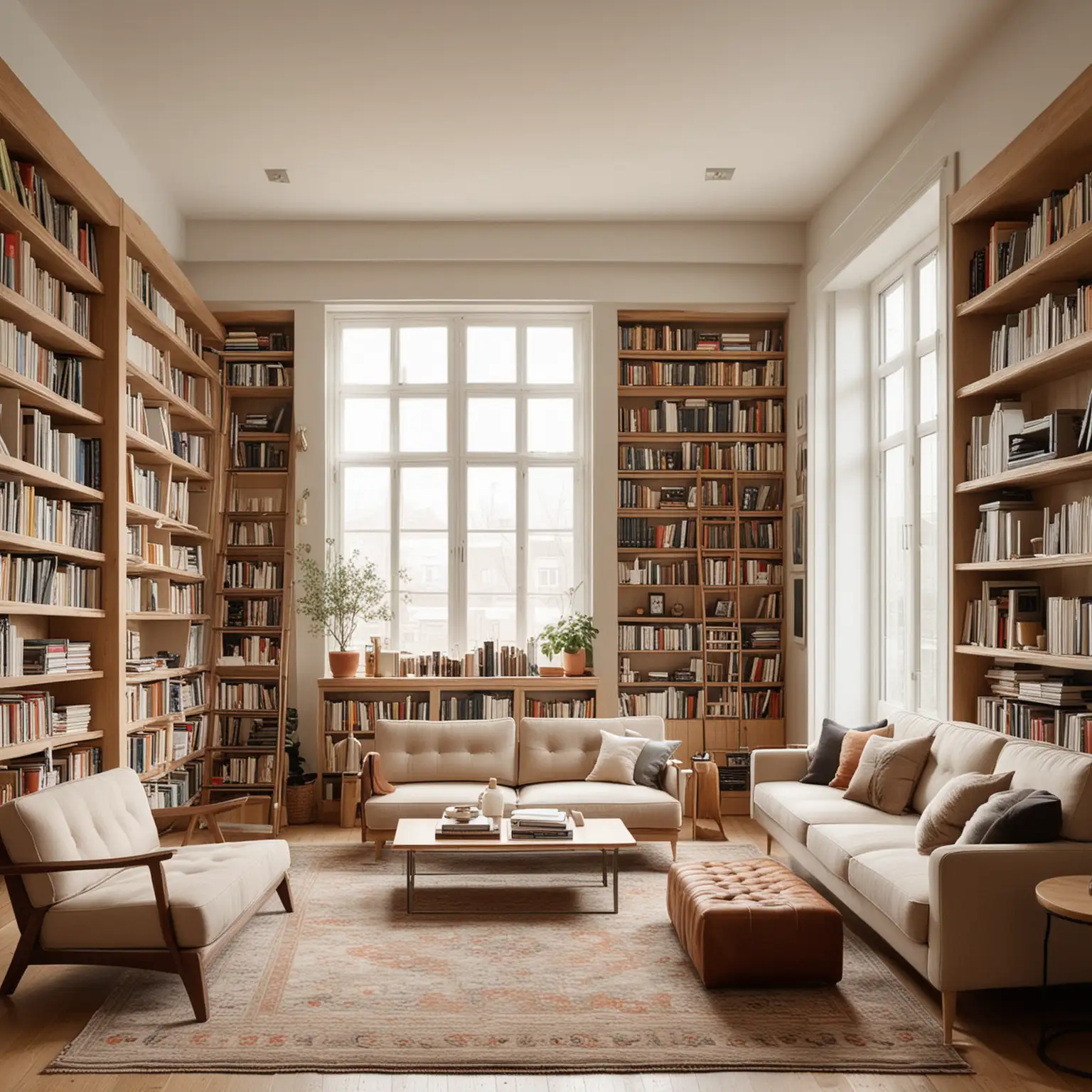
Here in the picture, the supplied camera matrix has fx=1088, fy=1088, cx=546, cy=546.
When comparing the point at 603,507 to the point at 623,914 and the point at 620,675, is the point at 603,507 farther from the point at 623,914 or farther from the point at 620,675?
the point at 623,914

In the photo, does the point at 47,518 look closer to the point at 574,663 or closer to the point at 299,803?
the point at 299,803

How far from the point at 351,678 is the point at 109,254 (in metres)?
3.40

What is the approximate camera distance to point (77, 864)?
12.8 feet

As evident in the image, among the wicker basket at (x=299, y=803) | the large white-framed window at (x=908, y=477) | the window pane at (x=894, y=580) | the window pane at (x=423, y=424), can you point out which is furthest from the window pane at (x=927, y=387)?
the wicker basket at (x=299, y=803)

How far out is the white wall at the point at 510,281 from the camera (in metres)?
8.05

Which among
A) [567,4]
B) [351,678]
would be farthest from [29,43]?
[351,678]

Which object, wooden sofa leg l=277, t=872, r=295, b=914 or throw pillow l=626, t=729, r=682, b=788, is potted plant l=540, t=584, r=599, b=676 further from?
wooden sofa leg l=277, t=872, r=295, b=914

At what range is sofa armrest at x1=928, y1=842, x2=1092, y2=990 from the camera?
369 cm

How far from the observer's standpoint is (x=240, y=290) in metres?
8.10

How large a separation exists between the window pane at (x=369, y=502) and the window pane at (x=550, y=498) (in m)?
1.11

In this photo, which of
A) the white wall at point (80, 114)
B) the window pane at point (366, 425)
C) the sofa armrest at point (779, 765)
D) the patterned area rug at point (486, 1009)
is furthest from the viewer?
the window pane at point (366, 425)

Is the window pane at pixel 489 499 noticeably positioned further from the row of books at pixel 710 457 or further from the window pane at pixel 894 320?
the window pane at pixel 894 320

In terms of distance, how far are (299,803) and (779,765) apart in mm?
3437

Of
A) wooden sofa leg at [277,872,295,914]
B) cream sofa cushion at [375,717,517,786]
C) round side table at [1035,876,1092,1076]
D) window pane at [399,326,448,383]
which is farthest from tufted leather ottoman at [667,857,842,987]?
window pane at [399,326,448,383]
